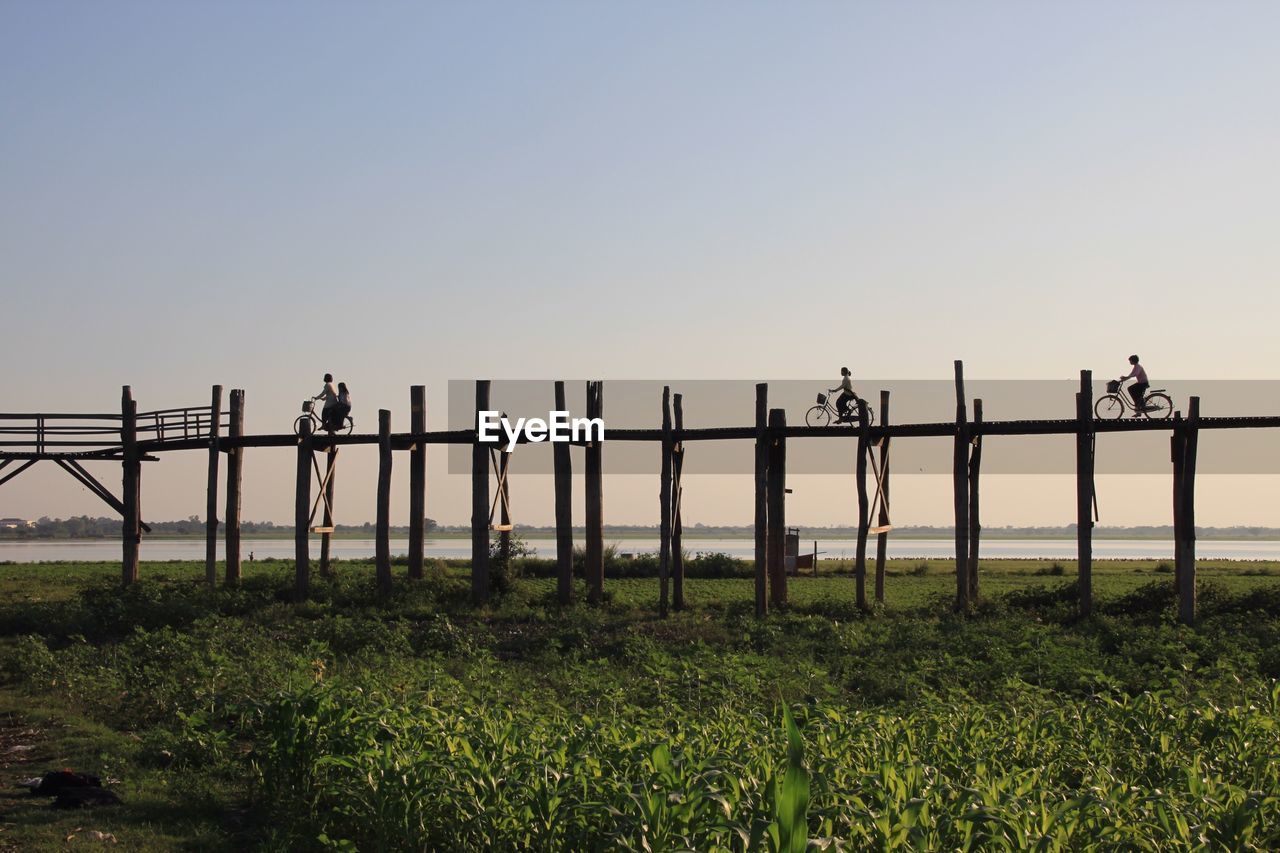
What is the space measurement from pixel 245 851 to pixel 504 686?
5.03 m

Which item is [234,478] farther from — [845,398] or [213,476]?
[845,398]

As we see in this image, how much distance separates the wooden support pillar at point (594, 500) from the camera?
889 inches

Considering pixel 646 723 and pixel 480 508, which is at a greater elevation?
pixel 480 508

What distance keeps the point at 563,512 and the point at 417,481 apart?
3.99m

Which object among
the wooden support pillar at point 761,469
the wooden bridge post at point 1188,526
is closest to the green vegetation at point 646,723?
the wooden bridge post at point 1188,526

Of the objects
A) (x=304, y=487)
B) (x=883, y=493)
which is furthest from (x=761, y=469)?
(x=304, y=487)

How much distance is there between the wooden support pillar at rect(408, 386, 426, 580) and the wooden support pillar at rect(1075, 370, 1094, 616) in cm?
1330

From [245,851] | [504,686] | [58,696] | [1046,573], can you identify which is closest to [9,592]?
[58,696]

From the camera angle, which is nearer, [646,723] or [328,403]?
[646,723]

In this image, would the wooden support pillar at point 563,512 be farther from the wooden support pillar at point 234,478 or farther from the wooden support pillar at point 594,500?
the wooden support pillar at point 234,478

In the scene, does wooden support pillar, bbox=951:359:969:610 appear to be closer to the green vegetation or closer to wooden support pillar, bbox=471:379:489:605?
the green vegetation

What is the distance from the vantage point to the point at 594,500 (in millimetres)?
22781

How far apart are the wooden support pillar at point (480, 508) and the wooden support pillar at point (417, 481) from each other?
1702 millimetres

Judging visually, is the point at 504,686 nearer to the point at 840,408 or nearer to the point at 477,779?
the point at 477,779
